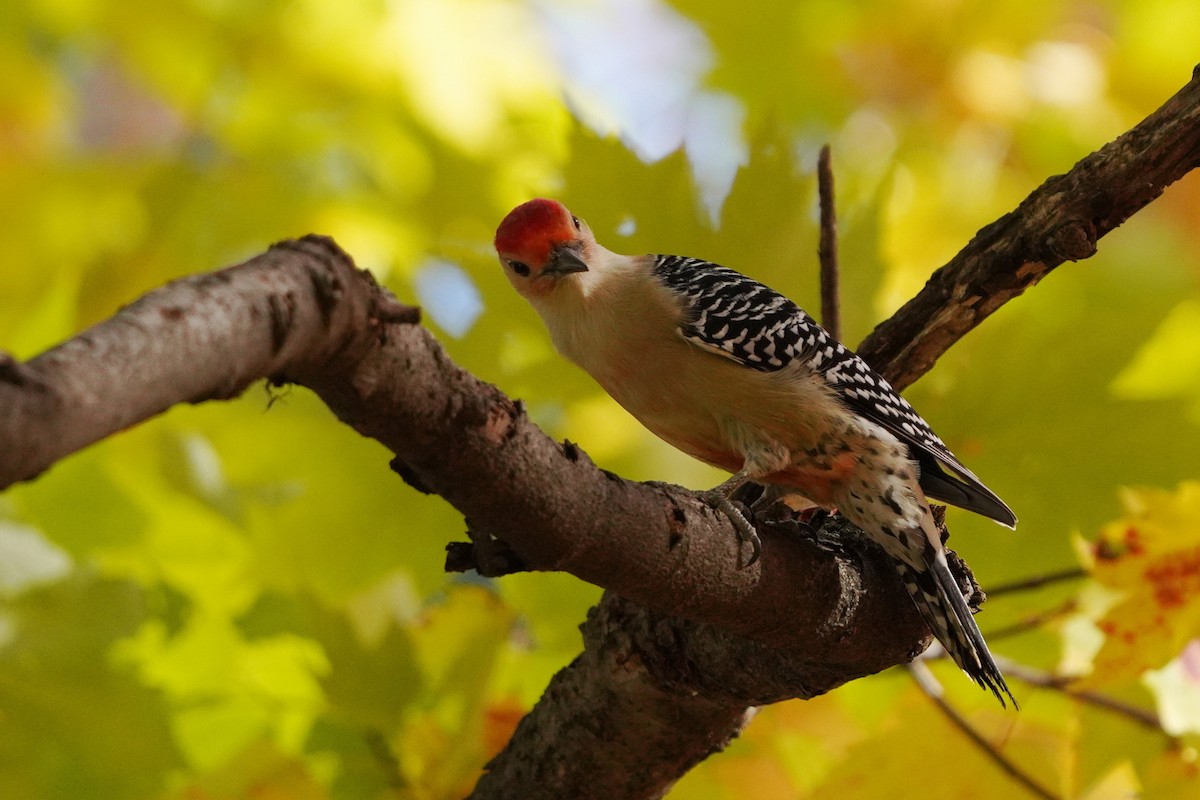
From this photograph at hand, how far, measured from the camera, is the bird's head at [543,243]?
260 centimetres

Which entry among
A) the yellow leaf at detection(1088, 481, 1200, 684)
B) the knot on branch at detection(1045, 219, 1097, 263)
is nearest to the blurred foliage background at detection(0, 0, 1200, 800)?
the yellow leaf at detection(1088, 481, 1200, 684)

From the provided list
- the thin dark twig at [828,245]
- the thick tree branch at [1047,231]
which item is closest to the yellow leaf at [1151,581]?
the thick tree branch at [1047,231]

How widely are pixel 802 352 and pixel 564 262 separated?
23.1 inches

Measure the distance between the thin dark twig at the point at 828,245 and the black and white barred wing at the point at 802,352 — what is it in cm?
5

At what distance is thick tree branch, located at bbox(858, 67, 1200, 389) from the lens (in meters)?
1.91

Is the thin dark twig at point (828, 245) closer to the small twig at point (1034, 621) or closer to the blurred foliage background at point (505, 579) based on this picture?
the blurred foliage background at point (505, 579)

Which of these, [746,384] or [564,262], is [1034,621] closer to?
[746,384]

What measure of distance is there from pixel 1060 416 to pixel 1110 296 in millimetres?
1373

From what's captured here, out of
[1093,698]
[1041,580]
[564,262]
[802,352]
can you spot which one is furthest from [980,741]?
[564,262]

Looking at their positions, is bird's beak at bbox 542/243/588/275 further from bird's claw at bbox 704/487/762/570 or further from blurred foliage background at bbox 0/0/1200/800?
bird's claw at bbox 704/487/762/570

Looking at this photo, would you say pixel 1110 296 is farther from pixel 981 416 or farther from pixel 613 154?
pixel 613 154

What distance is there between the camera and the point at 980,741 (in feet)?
8.08

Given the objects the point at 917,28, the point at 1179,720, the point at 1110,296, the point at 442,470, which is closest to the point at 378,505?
the point at 442,470

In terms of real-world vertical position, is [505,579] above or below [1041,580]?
below
